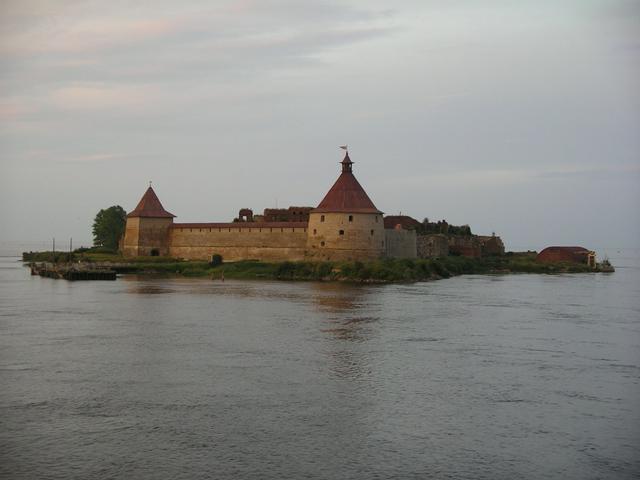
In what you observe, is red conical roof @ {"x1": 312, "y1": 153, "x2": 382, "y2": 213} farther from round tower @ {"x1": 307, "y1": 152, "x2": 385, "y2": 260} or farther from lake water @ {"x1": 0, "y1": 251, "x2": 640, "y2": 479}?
lake water @ {"x1": 0, "y1": 251, "x2": 640, "y2": 479}

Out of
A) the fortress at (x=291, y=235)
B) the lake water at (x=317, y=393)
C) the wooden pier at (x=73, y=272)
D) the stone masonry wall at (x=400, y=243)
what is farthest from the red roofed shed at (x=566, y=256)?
the lake water at (x=317, y=393)

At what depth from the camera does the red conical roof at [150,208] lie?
47.2m

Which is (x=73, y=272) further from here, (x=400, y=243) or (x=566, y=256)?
(x=566, y=256)

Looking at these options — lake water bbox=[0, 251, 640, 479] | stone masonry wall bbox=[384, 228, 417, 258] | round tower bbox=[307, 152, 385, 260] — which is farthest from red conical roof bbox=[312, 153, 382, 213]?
lake water bbox=[0, 251, 640, 479]

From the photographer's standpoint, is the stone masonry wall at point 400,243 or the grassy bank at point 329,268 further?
the stone masonry wall at point 400,243

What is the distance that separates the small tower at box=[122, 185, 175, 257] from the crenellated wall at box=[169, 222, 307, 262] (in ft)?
2.06

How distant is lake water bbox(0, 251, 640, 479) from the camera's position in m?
9.78

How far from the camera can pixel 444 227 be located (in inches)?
2175

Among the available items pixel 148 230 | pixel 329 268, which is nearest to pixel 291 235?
pixel 329 268

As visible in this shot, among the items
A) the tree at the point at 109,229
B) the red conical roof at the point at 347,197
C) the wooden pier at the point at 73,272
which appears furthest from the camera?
the tree at the point at 109,229

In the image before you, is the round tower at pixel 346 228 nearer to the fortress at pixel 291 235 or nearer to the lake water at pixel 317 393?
the fortress at pixel 291 235

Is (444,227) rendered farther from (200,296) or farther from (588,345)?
(588,345)

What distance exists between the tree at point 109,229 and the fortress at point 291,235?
11471 millimetres

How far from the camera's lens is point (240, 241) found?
147ft
